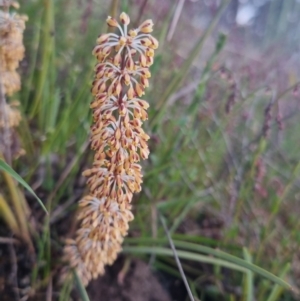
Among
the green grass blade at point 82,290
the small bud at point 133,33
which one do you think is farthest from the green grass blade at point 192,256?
the small bud at point 133,33

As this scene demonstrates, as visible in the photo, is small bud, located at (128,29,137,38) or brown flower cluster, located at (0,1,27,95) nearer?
small bud, located at (128,29,137,38)

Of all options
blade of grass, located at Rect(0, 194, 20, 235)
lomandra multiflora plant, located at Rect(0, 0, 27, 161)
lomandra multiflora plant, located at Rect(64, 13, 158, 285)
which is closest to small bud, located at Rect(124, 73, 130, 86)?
lomandra multiflora plant, located at Rect(64, 13, 158, 285)

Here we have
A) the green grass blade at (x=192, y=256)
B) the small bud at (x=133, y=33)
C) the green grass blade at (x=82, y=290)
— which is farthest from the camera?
the green grass blade at (x=192, y=256)

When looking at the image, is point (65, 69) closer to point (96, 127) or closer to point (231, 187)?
point (231, 187)

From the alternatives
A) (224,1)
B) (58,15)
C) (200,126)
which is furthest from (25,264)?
(58,15)

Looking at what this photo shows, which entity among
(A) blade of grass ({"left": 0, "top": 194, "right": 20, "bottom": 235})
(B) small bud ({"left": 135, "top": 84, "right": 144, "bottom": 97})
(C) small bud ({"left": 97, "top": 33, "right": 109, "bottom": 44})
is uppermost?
(C) small bud ({"left": 97, "top": 33, "right": 109, "bottom": 44})

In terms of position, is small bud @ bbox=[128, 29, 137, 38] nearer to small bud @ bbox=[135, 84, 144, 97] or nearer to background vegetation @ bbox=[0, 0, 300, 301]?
small bud @ bbox=[135, 84, 144, 97]

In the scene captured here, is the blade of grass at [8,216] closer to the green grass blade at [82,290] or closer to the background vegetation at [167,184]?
the background vegetation at [167,184]

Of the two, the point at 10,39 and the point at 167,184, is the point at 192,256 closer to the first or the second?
the point at 167,184

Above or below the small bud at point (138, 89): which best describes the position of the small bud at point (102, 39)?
above

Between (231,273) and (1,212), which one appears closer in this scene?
(1,212)

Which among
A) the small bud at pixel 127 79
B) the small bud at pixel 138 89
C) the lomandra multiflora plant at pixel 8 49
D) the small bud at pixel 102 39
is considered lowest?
the lomandra multiflora plant at pixel 8 49
